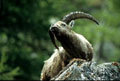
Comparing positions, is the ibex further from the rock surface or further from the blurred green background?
the blurred green background

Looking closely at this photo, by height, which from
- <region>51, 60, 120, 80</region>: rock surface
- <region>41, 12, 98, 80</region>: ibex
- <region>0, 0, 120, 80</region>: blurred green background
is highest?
<region>0, 0, 120, 80</region>: blurred green background

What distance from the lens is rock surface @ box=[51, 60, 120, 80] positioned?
9008 millimetres

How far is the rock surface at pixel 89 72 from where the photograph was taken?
9.01 meters

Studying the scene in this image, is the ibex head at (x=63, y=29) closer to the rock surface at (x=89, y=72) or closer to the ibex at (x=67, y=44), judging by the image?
the ibex at (x=67, y=44)

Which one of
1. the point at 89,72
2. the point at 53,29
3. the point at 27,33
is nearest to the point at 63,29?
the point at 53,29

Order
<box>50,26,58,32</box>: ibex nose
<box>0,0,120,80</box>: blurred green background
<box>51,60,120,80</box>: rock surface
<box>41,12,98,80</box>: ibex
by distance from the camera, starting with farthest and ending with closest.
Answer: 1. <box>0,0,120,80</box>: blurred green background
2. <box>41,12,98,80</box>: ibex
3. <box>50,26,58,32</box>: ibex nose
4. <box>51,60,120,80</box>: rock surface

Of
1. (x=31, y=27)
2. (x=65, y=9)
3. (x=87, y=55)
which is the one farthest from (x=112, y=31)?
(x=87, y=55)

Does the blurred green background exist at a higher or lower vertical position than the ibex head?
higher

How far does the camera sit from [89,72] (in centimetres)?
926

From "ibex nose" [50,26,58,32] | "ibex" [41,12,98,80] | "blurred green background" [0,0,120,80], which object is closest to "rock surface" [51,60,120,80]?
"ibex" [41,12,98,80]

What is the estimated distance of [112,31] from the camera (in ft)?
133

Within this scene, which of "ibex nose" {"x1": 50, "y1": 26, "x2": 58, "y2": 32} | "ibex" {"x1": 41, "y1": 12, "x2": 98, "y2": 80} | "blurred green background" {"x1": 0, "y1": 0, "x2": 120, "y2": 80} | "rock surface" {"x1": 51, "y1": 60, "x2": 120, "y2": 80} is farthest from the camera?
"blurred green background" {"x1": 0, "y1": 0, "x2": 120, "y2": 80}

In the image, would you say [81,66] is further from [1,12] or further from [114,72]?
[1,12]

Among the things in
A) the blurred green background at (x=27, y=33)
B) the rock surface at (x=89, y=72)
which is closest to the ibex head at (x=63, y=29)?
the rock surface at (x=89, y=72)
